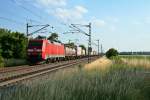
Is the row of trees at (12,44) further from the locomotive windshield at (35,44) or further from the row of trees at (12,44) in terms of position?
the locomotive windshield at (35,44)

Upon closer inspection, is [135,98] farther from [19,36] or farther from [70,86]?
[19,36]

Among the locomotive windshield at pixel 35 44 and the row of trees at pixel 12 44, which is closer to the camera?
the locomotive windshield at pixel 35 44

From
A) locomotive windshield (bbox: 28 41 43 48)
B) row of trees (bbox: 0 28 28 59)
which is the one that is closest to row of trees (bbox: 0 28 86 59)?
row of trees (bbox: 0 28 28 59)

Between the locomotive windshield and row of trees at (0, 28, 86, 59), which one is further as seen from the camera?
row of trees at (0, 28, 86, 59)

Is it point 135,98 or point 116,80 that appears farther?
point 116,80

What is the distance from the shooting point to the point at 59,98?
410 inches

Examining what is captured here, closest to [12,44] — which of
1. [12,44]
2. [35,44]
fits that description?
[12,44]

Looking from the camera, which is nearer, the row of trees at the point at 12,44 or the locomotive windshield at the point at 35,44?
the locomotive windshield at the point at 35,44

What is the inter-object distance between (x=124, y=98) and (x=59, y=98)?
2.78 m

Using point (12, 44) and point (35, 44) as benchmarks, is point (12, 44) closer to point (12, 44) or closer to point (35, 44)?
point (12, 44)

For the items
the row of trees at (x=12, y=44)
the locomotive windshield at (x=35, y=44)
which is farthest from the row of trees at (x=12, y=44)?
the locomotive windshield at (x=35, y=44)

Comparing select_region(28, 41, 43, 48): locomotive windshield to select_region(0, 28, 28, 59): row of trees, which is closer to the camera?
select_region(28, 41, 43, 48): locomotive windshield

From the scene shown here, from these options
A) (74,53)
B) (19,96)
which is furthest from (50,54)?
(19,96)

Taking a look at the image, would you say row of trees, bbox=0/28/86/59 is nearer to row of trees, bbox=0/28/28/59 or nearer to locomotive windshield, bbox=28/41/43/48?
row of trees, bbox=0/28/28/59
